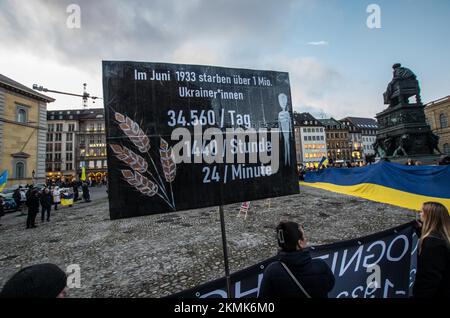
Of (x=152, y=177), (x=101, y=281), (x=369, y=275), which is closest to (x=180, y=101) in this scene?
(x=152, y=177)

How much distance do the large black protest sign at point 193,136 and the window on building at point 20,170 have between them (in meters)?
39.2

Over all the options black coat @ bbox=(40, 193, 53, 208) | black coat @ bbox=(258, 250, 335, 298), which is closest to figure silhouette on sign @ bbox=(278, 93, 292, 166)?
black coat @ bbox=(258, 250, 335, 298)

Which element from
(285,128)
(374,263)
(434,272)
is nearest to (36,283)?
(285,128)

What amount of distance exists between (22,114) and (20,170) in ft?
27.1

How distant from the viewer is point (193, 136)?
245cm

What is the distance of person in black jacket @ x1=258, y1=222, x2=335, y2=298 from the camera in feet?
6.06

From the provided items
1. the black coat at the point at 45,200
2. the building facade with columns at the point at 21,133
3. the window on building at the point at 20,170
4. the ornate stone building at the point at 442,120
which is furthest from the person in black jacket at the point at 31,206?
the ornate stone building at the point at 442,120

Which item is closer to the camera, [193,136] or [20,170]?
[193,136]

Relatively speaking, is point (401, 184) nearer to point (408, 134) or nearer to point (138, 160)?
point (138, 160)

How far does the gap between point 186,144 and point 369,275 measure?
3.01 m

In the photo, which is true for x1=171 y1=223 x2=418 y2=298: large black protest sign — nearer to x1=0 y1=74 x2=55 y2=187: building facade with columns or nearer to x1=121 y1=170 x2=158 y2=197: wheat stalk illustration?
x1=121 y1=170 x2=158 y2=197: wheat stalk illustration

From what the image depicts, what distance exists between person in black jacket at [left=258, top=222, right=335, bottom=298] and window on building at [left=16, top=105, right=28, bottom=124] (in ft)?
138
